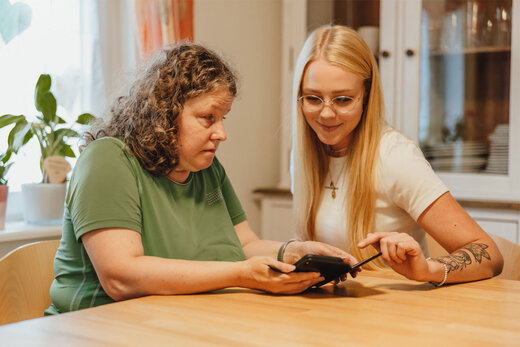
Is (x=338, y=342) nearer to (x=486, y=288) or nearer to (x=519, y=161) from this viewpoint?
(x=486, y=288)

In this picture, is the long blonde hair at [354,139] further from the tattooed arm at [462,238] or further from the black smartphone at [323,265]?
the black smartphone at [323,265]

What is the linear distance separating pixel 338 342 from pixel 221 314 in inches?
9.7

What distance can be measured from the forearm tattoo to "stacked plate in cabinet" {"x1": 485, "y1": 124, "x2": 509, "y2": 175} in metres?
1.34

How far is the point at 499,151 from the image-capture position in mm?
2746

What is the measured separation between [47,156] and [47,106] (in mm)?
180

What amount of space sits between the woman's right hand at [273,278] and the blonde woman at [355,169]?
401 mm

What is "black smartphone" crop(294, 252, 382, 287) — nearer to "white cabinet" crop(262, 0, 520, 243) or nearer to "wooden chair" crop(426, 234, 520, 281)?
"wooden chair" crop(426, 234, 520, 281)

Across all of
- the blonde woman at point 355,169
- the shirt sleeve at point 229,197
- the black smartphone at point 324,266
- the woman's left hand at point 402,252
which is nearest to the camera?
the black smartphone at point 324,266

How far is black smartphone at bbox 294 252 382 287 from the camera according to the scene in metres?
1.20

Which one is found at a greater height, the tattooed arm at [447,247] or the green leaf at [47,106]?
the green leaf at [47,106]

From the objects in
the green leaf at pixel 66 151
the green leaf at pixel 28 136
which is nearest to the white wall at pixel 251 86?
the green leaf at pixel 66 151

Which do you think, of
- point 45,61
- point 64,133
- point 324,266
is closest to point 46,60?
point 45,61

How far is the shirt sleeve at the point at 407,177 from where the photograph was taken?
1574 mm

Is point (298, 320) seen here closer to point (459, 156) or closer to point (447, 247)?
point (447, 247)
